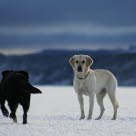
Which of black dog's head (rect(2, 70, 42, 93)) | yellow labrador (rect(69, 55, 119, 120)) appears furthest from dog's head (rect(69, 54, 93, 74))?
black dog's head (rect(2, 70, 42, 93))

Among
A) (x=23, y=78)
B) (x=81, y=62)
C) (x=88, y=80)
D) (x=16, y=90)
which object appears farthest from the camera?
(x=88, y=80)

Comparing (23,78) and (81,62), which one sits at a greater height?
(81,62)

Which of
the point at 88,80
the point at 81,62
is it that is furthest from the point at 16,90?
the point at 88,80

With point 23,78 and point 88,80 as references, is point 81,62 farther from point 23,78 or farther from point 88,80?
point 23,78

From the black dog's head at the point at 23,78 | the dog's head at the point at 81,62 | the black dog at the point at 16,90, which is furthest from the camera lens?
the dog's head at the point at 81,62

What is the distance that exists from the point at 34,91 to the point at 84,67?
2014 mm

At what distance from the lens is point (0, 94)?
36.4 feet

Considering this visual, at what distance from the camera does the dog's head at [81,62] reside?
12.3 metres

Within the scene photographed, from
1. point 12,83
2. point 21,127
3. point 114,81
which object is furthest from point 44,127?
point 114,81

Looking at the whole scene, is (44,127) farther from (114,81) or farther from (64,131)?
(114,81)

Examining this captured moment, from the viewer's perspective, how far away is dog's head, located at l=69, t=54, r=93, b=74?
12.3 metres

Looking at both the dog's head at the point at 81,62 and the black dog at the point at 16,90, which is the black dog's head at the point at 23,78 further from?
the dog's head at the point at 81,62

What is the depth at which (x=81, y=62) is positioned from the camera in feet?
40.5

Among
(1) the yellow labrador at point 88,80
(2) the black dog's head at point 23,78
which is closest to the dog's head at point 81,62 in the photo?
(1) the yellow labrador at point 88,80
